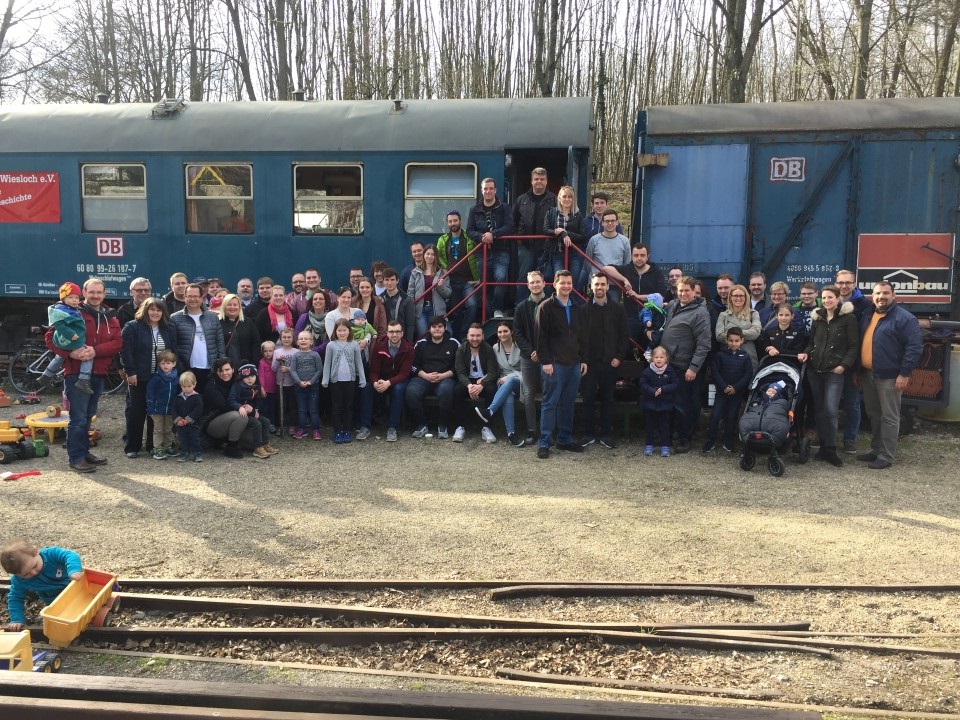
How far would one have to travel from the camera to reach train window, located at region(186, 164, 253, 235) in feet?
35.3

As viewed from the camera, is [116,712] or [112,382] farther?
[112,382]

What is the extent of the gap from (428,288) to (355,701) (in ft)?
23.3

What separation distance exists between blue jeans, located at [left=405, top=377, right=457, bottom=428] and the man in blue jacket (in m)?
4.61

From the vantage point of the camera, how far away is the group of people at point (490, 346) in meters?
8.20

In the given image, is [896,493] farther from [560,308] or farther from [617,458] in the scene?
A: [560,308]

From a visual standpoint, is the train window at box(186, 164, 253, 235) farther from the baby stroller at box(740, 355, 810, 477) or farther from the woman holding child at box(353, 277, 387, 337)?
the baby stroller at box(740, 355, 810, 477)

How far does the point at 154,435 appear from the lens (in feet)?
28.0

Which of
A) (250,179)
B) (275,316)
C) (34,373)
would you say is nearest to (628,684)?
(275,316)

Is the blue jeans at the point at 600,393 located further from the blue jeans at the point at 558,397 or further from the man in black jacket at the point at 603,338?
the blue jeans at the point at 558,397

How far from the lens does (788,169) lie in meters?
9.91

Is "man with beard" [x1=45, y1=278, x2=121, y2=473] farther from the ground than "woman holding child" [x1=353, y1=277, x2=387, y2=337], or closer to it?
closer to it

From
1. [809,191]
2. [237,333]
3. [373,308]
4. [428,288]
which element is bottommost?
[237,333]

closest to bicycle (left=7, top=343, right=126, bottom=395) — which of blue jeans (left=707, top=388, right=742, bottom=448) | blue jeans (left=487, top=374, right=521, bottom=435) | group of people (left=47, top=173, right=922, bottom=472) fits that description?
group of people (left=47, top=173, right=922, bottom=472)

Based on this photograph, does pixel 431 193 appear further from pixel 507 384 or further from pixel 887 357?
pixel 887 357
